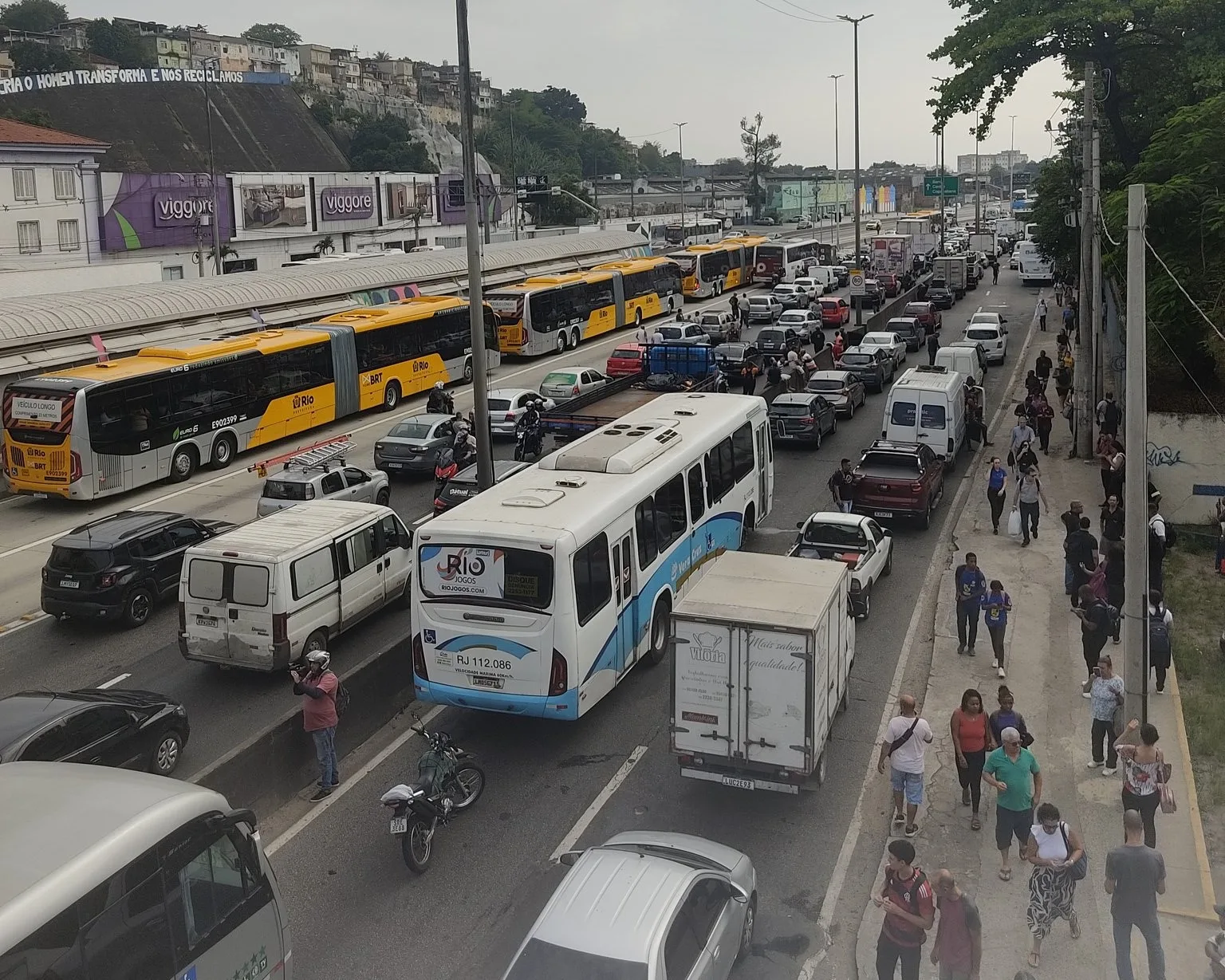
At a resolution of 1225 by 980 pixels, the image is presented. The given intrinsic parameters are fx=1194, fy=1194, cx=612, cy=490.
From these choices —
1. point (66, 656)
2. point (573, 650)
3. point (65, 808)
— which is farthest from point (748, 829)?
point (66, 656)

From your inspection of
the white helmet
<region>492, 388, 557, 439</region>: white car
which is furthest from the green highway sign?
the white helmet

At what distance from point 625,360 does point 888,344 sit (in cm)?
905

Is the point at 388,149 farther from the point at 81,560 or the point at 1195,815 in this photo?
the point at 1195,815

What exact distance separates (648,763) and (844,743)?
2.27 m

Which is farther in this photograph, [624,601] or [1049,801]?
[624,601]

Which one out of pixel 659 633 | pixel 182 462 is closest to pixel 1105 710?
pixel 659 633

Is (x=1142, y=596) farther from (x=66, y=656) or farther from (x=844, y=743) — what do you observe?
(x=66, y=656)

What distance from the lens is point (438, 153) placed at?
134m

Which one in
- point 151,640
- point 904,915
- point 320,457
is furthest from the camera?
point 320,457

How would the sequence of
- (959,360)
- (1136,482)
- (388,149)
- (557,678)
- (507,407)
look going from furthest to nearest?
(388,149), (959,360), (507,407), (557,678), (1136,482)

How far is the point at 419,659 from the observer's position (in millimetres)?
13297

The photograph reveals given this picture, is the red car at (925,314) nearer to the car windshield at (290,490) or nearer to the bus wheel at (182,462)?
the bus wheel at (182,462)

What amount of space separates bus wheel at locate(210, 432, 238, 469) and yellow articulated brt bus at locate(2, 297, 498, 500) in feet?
0.12

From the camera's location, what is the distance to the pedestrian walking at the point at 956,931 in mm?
8258
